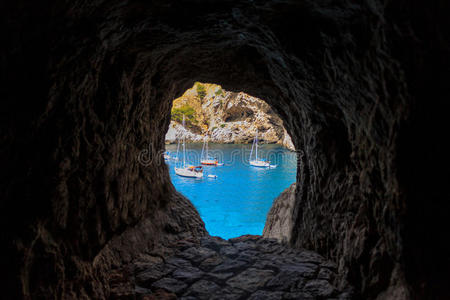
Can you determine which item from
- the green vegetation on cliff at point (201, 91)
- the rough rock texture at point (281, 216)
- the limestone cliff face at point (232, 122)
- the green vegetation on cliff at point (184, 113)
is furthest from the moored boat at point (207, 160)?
the rough rock texture at point (281, 216)

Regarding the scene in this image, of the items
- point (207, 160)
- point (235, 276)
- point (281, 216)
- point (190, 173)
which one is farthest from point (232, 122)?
point (235, 276)

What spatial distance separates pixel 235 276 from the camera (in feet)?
14.6

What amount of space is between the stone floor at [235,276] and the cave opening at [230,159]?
411cm

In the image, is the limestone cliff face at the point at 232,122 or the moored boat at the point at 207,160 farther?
the limestone cliff face at the point at 232,122

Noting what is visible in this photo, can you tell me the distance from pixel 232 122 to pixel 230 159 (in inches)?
648

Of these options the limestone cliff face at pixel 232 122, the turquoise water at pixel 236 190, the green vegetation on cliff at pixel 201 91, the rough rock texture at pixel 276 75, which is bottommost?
the turquoise water at pixel 236 190

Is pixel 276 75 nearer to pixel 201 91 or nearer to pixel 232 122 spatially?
pixel 232 122

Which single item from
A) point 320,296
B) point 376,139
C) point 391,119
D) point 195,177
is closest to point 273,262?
point 320,296

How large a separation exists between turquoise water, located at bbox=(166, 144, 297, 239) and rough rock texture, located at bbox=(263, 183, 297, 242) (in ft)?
57.4

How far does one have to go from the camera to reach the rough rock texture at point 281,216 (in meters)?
7.17

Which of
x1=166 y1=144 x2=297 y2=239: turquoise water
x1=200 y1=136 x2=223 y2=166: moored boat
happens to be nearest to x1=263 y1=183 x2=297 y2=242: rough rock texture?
x1=166 y1=144 x2=297 y2=239: turquoise water

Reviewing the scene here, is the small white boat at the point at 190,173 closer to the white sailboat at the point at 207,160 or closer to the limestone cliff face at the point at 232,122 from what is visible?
the white sailboat at the point at 207,160

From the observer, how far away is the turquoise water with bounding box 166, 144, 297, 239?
91.6 ft

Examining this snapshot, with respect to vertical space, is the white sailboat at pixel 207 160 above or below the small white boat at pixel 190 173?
above
